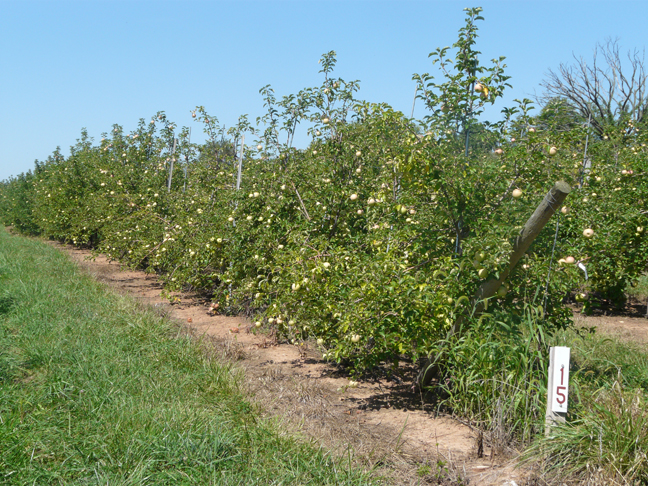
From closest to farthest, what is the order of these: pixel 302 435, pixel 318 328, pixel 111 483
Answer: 1. pixel 111 483
2. pixel 302 435
3. pixel 318 328

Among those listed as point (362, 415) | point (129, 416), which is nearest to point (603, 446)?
point (362, 415)

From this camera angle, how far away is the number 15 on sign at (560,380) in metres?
2.90

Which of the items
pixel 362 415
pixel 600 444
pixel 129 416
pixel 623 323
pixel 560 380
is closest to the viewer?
pixel 600 444

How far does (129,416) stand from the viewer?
3246 mm

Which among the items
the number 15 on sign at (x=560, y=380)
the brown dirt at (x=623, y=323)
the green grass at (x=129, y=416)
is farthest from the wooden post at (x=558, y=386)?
the brown dirt at (x=623, y=323)

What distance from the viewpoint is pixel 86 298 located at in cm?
710

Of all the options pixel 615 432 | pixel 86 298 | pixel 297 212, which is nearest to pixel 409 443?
pixel 615 432

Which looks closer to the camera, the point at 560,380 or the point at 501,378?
the point at 560,380

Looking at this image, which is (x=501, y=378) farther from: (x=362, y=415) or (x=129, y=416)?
(x=129, y=416)

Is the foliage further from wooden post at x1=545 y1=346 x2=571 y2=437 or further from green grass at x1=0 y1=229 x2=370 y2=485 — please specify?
green grass at x1=0 y1=229 x2=370 y2=485

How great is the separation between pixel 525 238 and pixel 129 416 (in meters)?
2.58

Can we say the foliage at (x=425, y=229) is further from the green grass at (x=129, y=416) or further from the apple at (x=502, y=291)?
the green grass at (x=129, y=416)

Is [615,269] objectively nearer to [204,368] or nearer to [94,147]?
[204,368]

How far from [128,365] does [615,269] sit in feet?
20.5
